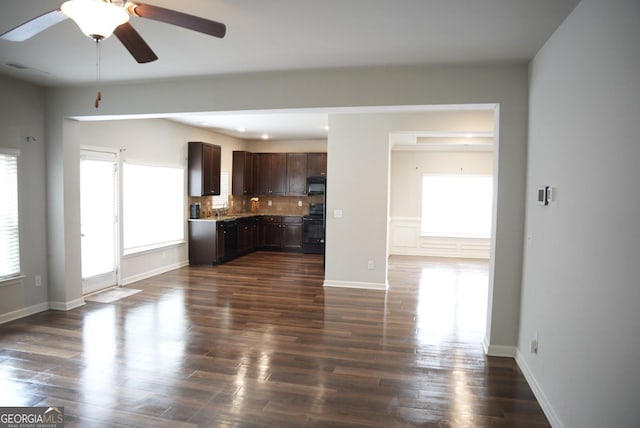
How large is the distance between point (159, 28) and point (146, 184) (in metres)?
4.18

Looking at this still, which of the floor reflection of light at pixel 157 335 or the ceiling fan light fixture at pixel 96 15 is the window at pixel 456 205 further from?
the ceiling fan light fixture at pixel 96 15

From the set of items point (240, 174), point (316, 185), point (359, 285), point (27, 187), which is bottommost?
point (359, 285)

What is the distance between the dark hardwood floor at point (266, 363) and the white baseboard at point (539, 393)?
63 millimetres

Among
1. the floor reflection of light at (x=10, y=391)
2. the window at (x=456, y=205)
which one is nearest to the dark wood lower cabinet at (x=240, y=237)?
the window at (x=456, y=205)

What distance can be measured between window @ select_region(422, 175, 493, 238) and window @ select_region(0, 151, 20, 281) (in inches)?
316

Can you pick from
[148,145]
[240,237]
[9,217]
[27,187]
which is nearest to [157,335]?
[9,217]

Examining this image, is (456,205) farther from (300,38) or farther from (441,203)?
(300,38)

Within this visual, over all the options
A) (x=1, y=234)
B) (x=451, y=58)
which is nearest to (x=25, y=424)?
(x=1, y=234)

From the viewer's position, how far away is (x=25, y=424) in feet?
8.57

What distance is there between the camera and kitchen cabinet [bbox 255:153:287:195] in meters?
9.80

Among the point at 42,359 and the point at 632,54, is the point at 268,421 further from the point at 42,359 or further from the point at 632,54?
the point at 632,54

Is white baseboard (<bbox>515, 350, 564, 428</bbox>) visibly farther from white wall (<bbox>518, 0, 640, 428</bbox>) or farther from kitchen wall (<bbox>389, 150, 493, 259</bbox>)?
kitchen wall (<bbox>389, 150, 493, 259</bbox>)

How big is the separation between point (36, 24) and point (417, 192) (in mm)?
8565

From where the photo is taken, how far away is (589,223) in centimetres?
219
